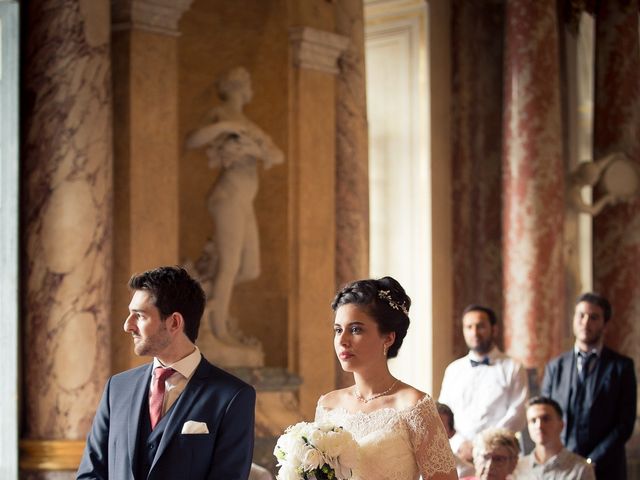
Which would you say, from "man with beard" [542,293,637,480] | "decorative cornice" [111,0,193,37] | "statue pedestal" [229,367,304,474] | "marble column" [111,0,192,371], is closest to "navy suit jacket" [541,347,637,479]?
"man with beard" [542,293,637,480]

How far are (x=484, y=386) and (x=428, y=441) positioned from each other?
12.2ft

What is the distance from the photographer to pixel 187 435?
13.0ft

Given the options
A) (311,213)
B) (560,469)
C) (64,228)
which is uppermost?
(311,213)

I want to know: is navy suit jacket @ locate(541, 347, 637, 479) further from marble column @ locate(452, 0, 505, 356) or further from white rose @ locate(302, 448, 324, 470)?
white rose @ locate(302, 448, 324, 470)

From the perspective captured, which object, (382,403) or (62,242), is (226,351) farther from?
(382,403)

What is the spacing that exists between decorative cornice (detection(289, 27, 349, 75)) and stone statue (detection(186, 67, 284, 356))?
0.59m

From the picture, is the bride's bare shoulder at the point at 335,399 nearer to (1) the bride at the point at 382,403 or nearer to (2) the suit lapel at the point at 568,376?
(1) the bride at the point at 382,403

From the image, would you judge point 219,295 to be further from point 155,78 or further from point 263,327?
point 155,78

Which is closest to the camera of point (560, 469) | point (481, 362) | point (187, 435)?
point (187, 435)

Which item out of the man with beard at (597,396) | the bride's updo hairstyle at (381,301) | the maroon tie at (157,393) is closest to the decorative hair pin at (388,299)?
the bride's updo hairstyle at (381,301)

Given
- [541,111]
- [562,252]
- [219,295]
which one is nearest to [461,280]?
[562,252]

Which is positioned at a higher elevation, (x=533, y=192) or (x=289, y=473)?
(x=533, y=192)

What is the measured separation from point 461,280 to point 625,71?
265 centimetres

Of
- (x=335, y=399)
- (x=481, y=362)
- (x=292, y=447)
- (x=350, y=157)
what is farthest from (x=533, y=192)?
(x=292, y=447)
